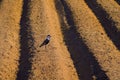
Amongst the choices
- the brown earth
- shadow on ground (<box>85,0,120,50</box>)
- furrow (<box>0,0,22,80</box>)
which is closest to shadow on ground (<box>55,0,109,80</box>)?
the brown earth

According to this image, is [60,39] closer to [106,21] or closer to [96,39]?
[96,39]

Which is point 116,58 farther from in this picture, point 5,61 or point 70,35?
point 5,61

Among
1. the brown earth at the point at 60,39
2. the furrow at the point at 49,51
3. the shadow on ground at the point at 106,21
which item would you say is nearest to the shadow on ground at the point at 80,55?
the brown earth at the point at 60,39

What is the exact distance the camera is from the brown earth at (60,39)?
1925 cm

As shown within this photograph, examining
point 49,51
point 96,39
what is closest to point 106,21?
point 96,39

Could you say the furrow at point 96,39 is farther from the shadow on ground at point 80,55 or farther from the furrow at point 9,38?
the furrow at point 9,38

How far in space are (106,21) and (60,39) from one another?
4268 millimetres

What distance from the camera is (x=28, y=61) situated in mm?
20031

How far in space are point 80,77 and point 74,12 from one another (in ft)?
27.7

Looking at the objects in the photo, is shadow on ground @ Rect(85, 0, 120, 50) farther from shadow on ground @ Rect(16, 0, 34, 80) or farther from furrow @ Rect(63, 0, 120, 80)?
shadow on ground @ Rect(16, 0, 34, 80)

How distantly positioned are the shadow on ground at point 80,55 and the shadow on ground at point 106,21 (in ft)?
6.90

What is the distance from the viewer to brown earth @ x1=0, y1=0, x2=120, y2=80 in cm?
1925

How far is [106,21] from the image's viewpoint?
25.3 meters

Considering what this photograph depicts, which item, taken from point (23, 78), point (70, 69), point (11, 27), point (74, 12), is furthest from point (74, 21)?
point (23, 78)
